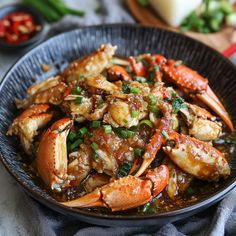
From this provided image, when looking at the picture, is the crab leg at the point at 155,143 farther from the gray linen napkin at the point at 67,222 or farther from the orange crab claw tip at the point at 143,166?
the gray linen napkin at the point at 67,222

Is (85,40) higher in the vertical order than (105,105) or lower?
lower

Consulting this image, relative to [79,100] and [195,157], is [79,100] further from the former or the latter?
[195,157]

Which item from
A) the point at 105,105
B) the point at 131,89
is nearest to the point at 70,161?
the point at 105,105

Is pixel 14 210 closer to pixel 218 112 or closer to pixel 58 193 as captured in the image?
pixel 58 193

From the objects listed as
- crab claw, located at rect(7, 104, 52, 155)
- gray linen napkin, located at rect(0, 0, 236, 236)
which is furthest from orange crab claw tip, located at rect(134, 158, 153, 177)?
crab claw, located at rect(7, 104, 52, 155)

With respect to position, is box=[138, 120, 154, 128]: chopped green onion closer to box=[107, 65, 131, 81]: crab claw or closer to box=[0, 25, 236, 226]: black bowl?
box=[107, 65, 131, 81]: crab claw
